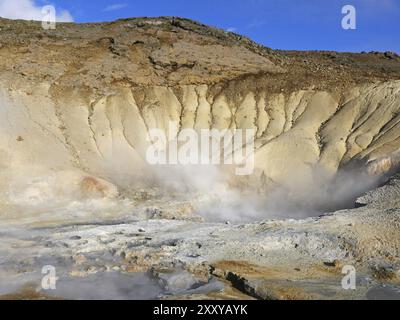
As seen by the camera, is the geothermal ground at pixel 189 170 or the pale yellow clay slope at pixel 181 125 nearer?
the geothermal ground at pixel 189 170

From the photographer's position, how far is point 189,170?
2111 centimetres

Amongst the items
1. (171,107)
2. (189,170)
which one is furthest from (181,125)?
(189,170)

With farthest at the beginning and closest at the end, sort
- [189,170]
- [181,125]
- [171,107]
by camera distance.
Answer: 1. [171,107]
2. [181,125]
3. [189,170]

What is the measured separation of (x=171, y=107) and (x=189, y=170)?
17.1ft

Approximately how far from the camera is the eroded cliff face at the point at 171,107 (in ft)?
66.1

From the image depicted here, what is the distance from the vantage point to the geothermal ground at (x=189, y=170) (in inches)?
412

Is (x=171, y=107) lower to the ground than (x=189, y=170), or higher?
higher

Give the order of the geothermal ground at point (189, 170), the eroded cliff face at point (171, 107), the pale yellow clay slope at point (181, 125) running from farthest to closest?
the pale yellow clay slope at point (181, 125) < the eroded cliff face at point (171, 107) < the geothermal ground at point (189, 170)

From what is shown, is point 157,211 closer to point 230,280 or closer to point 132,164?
point 132,164

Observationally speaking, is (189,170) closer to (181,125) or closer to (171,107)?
(181,125)

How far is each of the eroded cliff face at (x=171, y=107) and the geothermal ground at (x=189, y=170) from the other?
8cm

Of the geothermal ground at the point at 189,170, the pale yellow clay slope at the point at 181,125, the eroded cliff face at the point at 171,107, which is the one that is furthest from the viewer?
the pale yellow clay slope at the point at 181,125

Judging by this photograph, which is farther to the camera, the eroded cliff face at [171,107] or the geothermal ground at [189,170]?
the eroded cliff face at [171,107]
